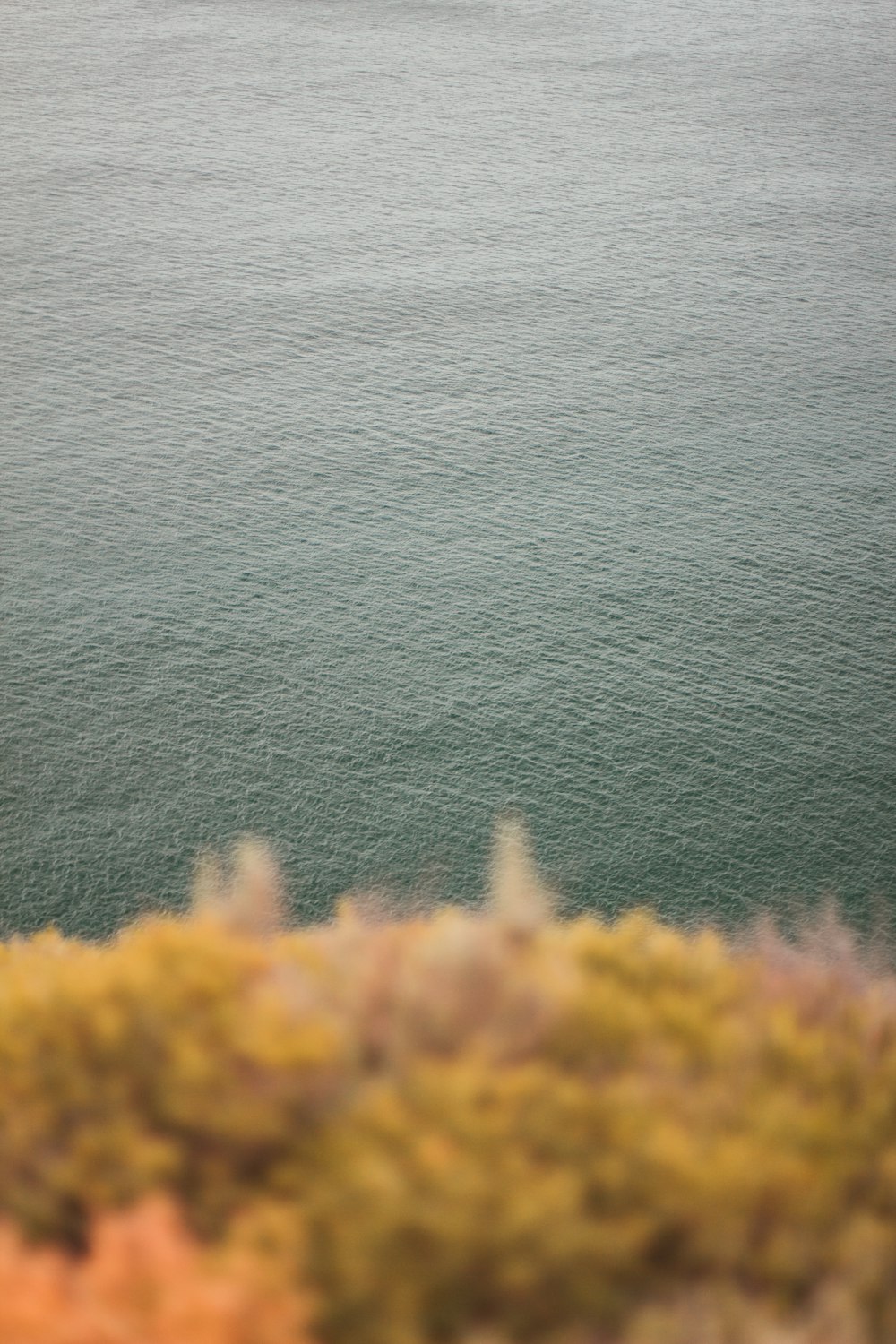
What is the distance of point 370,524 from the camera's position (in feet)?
119

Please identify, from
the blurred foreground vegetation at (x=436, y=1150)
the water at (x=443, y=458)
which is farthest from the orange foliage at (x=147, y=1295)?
the water at (x=443, y=458)

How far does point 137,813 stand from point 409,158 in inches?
1436

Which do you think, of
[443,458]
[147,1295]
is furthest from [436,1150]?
[443,458]

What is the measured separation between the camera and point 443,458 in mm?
38844

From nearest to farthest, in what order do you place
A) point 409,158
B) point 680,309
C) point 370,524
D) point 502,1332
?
point 502,1332, point 370,524, point 680,309, point 409,158

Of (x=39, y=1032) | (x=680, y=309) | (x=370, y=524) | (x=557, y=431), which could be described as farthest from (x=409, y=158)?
(x=39, y=1032)

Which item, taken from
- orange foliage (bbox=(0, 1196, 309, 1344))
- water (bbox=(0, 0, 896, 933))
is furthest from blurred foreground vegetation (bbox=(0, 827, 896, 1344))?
water (bbox=(0, 0, 896, 933))

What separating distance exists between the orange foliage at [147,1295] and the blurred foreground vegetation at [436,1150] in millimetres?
17

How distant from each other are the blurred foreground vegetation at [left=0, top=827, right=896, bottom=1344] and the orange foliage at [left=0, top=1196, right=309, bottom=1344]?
17 mm

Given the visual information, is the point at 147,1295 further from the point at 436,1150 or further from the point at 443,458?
the point at 443,458

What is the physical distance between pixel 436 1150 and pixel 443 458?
3268 cm

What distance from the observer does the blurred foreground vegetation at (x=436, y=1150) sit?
7.13m

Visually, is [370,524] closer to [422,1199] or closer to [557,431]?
[557,431]

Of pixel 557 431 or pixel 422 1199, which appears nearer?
pixel 422 1199
